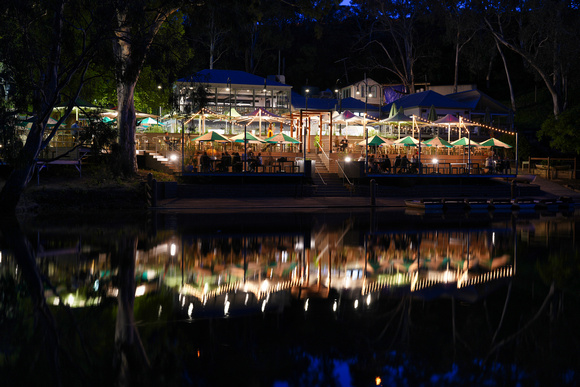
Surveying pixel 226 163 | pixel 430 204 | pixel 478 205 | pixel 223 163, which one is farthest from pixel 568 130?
pixel 223 163

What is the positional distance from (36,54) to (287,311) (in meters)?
16.8

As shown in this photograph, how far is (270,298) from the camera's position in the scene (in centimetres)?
792

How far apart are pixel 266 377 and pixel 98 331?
2.29 meters

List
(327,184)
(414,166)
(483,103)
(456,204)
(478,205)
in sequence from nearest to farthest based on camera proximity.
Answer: (456,204) → (478,205) → (327,184) → (414,166) → (483,103)

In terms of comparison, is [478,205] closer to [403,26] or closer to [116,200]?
[116,200]

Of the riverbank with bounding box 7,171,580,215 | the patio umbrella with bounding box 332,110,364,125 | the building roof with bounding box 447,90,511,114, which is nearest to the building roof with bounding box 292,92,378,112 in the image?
the building roof with bounding box 447,90,511,114

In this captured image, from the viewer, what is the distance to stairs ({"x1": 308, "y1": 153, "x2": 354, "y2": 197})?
30391 millimetres

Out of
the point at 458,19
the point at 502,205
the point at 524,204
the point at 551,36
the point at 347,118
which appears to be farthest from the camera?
the point at 458,19

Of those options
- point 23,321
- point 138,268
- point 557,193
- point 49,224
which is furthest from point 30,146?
point 557,193

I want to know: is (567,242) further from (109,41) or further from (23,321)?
(109,41)

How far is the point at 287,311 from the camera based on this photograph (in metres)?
7.21

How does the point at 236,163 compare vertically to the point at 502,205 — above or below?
above

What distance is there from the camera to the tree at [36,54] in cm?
1930

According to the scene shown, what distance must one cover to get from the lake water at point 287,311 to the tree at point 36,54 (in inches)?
305
